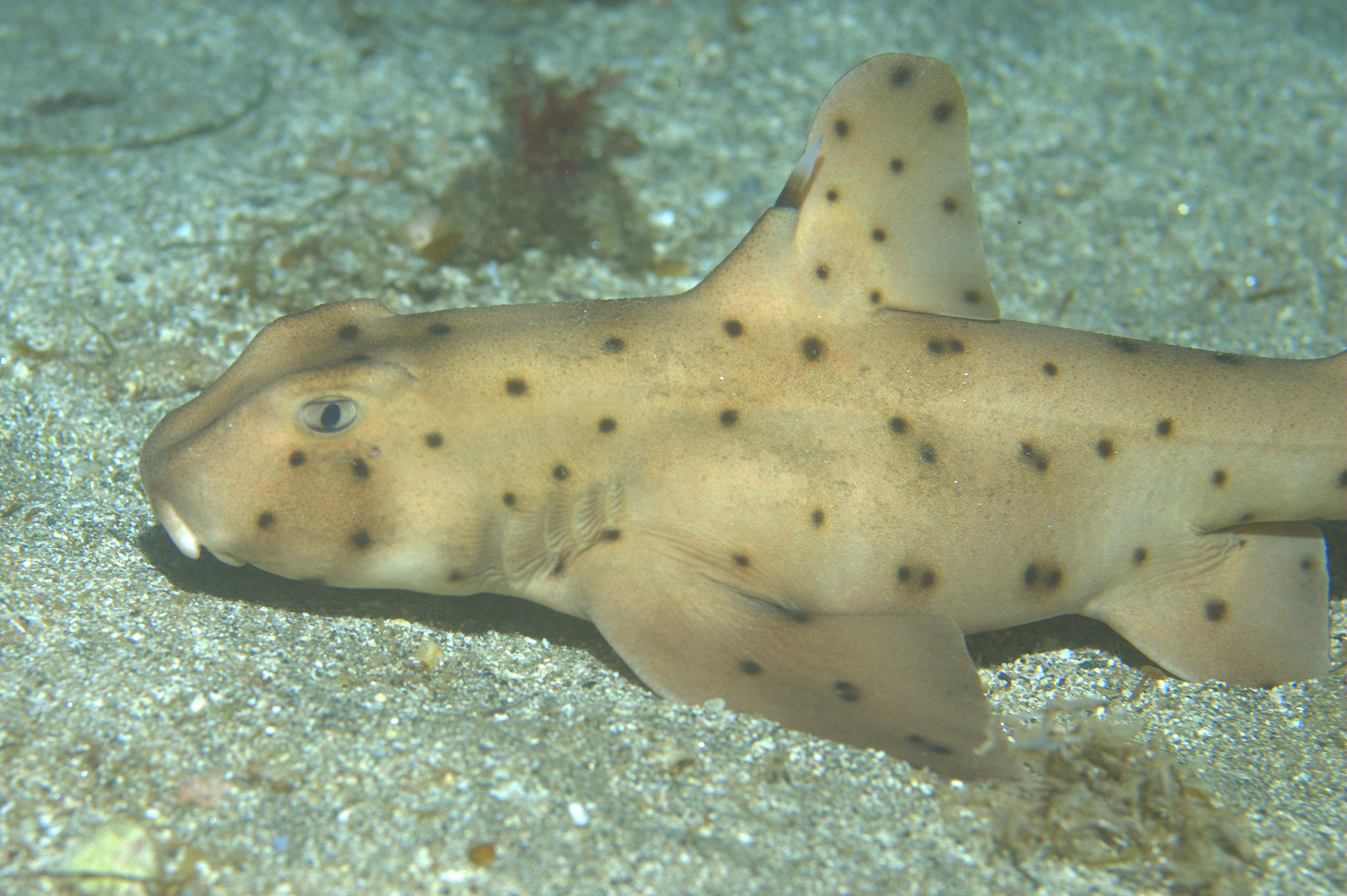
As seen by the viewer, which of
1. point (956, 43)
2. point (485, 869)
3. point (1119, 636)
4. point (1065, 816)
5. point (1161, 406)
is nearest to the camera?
point (485, 869)

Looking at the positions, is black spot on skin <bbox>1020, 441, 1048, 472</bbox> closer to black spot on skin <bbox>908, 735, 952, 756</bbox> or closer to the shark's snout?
black spot on skin <bbox>908, 735, 952, 756</bbox>

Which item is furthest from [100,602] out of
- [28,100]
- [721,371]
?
[28,100]

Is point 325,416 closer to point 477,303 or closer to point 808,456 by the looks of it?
point 808,456

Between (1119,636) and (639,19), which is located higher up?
(639,19)

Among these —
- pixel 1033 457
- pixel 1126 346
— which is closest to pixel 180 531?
pixel 1033 457

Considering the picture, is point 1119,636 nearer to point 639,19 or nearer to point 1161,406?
point 1161,406

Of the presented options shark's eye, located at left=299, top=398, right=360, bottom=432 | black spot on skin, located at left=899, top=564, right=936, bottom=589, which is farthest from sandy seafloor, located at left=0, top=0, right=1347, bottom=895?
shark's eye, located at left=299, top=398, right=360, bottom=432
